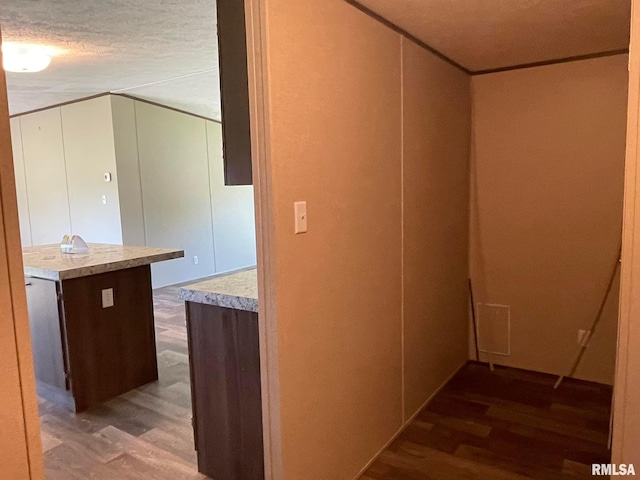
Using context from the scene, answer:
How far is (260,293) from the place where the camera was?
174 centimetres

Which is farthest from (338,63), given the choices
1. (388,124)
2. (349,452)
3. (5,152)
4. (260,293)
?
(349,452)

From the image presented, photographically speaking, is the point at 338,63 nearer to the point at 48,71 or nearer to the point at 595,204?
the point at 595,204

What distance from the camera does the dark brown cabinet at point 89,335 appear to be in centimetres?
293

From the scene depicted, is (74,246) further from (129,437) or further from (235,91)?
(235,91)

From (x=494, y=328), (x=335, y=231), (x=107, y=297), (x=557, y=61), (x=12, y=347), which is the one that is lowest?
(x=494, y=328)

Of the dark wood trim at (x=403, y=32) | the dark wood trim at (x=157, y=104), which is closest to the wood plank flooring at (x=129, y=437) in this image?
the dark wood trim at (x=403, y=32)

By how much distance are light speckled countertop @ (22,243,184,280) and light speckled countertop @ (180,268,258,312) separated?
3.28ft

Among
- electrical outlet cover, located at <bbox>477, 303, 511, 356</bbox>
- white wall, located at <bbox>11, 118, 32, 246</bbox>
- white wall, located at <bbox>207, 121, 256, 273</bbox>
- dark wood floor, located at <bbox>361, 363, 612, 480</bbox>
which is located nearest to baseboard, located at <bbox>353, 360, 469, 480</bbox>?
dark wood floor, located at <bbox>361, 363, 612, 480</bbox>

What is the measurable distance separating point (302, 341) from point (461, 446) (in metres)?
1.20

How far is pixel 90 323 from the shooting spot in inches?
119

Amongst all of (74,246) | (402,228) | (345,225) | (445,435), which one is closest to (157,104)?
(74,246)

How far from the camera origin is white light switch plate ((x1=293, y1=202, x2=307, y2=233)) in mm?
1769

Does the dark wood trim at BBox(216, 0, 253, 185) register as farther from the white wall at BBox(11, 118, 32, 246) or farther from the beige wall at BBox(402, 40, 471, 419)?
the white wall at BBox(11, 118, 32, 246)

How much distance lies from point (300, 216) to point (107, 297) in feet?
6.11
